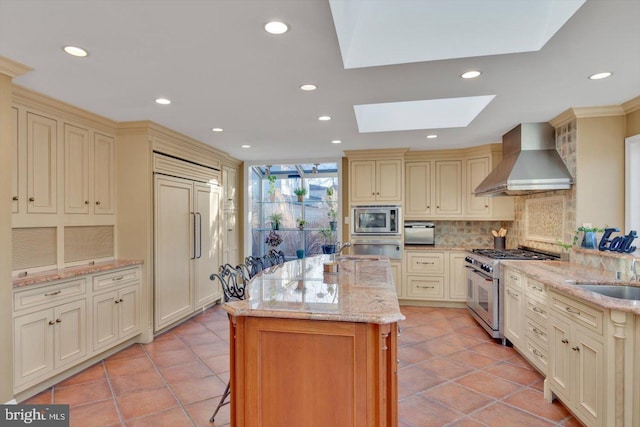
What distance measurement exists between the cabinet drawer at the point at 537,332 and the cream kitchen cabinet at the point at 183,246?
3.91 meters

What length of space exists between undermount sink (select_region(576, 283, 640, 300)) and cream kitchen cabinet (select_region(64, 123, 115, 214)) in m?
4.36

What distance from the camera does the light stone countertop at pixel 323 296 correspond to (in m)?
1.67

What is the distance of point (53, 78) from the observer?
8.45 feet

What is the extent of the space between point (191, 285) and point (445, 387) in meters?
3.36

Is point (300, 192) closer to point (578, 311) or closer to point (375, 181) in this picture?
point (375, 181)

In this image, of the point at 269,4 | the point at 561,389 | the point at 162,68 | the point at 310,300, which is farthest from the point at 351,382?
the point at 162,68

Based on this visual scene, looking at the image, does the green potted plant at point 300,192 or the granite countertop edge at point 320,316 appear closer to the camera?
the granite countertop edge at point 320,316

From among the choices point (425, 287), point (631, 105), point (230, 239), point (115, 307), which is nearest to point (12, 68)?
point (115, 307)

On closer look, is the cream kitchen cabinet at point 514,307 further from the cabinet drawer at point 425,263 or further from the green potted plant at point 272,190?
the green potted plant at point 272,190

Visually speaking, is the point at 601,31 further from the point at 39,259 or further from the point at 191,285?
the point at 191,285

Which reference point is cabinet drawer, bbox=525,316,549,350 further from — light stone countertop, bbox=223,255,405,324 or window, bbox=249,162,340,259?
window, bbox=249,162,340,259

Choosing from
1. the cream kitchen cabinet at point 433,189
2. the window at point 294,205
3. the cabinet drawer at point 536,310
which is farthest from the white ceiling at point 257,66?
the window at point 294,205

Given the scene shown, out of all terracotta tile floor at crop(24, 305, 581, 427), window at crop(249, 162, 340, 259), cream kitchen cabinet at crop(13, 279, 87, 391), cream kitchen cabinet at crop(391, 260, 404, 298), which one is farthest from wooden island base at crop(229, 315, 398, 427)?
window at crop(249, 162, 340, 259)

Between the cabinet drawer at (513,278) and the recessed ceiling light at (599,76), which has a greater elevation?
the recessed ceiling light at (599,76)
